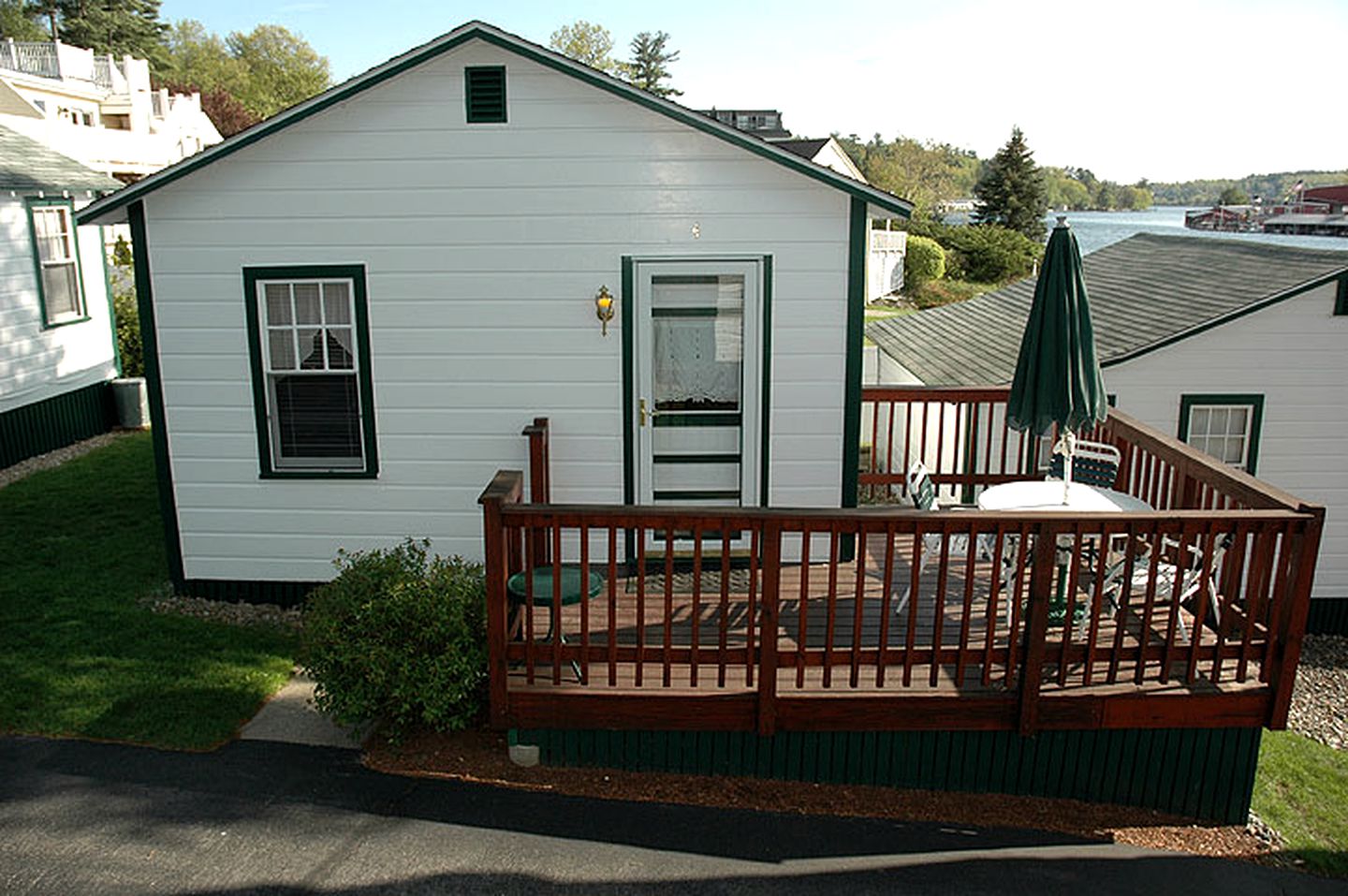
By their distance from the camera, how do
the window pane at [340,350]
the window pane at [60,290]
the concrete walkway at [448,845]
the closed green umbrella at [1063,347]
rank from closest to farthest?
1. the concrete walkway at [448,845]
2. the closed green umbrella at [1063,347]
3. the window pane at [340,350]
4. the window pane at [60,290]

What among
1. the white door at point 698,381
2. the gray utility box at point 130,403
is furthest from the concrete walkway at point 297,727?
the gray utility box at point 130,403

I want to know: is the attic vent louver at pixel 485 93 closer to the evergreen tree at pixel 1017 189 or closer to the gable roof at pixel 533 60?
the gable roof at pixel 533 60

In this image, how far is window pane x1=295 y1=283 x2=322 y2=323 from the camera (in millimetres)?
7148

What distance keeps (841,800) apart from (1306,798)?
11.3ft

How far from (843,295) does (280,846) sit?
4.76 m

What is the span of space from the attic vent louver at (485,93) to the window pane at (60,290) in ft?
29.9

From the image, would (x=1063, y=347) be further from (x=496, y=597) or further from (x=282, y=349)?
(x=282, y=349)

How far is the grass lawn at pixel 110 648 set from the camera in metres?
5.69

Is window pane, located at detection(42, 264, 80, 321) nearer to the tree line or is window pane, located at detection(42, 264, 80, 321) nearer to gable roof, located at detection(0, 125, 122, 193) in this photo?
gable roof, located at detection(0, 125, 122, 193)

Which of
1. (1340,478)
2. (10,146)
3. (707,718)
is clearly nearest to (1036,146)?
(1340,478)

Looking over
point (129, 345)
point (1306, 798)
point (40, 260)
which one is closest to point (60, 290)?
point (40, 260)

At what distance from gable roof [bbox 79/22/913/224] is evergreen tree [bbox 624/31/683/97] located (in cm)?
6406

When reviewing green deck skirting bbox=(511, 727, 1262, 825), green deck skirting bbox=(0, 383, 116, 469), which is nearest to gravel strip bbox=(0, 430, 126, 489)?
green deck skirting bbox=(0, 383, 116, 469)

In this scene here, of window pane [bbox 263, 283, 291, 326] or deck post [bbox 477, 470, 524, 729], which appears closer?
deck post [bbox 477, 470, 524, 729]
